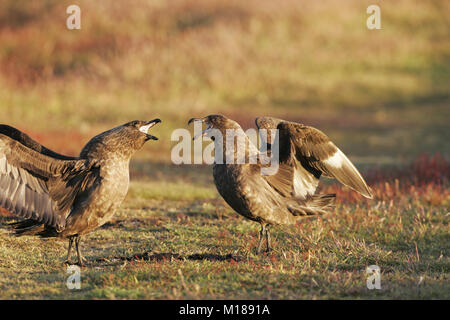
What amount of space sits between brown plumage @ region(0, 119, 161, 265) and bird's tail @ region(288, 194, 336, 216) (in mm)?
2097

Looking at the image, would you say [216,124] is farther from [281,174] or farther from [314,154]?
[314,154]

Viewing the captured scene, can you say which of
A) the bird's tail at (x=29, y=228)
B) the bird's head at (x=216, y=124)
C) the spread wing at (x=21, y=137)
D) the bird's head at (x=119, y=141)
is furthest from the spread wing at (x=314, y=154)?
the bird's tail at (x=29, y=228)

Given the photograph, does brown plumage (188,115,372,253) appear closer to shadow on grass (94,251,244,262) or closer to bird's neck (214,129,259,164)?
bird's neck (214,129,259,164)

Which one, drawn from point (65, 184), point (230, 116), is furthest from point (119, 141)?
point (230, 116)

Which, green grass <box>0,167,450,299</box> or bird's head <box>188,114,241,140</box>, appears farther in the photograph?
bird's head <box>188,114,241,140</box>

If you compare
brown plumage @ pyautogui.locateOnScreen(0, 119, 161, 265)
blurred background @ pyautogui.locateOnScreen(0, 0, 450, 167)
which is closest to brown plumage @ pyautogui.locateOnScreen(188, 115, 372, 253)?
brown plumage @ pyautogui.locateOnScreen(0, 119, 161, 265)

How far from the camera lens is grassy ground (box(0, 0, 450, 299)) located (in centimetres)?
678

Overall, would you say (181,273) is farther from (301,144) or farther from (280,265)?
(301,144)

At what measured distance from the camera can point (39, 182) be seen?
6957 millimetres

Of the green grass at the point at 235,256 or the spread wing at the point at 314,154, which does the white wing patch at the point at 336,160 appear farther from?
the green grass at the point at 235,256

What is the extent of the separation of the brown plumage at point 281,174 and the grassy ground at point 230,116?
550 millimetres

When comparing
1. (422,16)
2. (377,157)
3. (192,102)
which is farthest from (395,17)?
(377,157)

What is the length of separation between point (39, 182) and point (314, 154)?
3185 mm

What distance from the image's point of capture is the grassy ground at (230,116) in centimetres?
678
